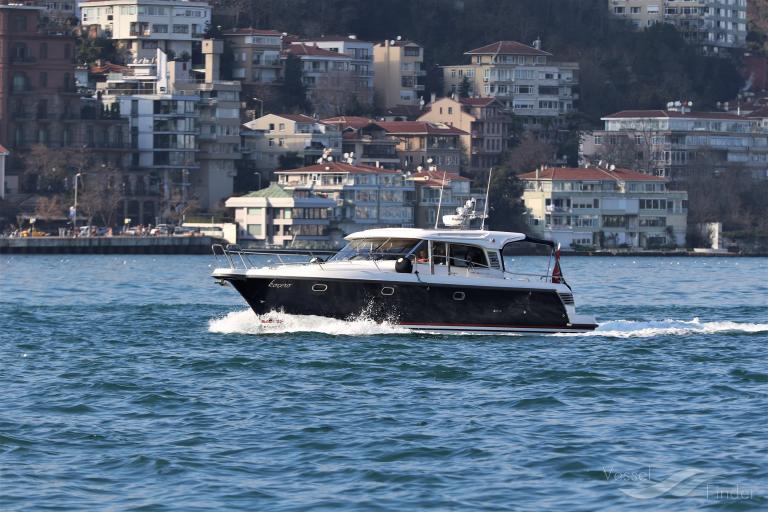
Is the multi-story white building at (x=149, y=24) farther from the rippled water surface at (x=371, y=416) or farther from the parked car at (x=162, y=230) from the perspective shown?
the rippled water surface at (x=371, y=416)

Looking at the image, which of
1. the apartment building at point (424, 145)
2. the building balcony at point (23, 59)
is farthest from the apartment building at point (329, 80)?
the building balcony at point (23, 59)

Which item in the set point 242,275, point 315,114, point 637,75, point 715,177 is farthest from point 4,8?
point 242,275

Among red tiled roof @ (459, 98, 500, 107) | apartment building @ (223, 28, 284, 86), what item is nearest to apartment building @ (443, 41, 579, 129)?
red tiled roof @ (459, 98, 500, 107)

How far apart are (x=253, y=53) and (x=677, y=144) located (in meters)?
35.1

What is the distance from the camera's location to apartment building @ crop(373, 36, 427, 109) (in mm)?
170625

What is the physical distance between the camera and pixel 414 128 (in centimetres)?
15088

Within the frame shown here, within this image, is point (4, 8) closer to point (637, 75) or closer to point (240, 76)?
point (240, 76)

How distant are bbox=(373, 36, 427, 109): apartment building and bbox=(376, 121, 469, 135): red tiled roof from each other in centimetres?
1759

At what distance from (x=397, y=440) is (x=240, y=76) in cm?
12923

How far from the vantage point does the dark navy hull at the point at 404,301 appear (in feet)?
134

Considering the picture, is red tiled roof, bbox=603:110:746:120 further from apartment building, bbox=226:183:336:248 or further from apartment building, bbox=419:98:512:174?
apartment building, bbox=226:183:336:248

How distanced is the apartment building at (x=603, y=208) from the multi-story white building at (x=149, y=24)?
92.4 ft

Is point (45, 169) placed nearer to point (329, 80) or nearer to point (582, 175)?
point (329, 80)

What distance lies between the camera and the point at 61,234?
401ft
